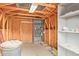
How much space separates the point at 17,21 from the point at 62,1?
0.66 m

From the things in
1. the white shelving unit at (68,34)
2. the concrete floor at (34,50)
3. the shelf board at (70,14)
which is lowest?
the concrete floor at (34,50)

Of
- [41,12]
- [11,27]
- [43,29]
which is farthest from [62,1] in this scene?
[11,27]

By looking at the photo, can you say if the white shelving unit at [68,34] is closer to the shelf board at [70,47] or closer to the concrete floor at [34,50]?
the shelf board at [70,47]

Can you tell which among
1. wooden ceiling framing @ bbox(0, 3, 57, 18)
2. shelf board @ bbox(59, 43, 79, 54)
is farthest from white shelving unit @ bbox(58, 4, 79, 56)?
wooden ceiling framing @ bbox(0, 3, 57, 18)

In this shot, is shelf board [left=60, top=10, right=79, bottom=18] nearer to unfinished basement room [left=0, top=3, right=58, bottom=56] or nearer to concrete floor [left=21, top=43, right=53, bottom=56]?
unfinished basement room [left=0, top=3, right=58, bottom=56]

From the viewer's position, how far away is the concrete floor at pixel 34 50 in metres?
2.30

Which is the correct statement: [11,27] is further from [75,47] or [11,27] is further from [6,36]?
[75,47]

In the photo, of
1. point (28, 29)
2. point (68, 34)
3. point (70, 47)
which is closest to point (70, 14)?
point (68, 34)

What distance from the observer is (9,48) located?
2.29 m

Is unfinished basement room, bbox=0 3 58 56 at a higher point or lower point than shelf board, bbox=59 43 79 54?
higher

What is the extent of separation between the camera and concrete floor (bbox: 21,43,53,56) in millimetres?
2297

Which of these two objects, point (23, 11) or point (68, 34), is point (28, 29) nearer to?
point (23, 11)

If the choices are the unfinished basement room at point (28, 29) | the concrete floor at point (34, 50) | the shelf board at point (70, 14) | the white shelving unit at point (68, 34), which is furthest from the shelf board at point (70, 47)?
the shelf board at point (70, 14)

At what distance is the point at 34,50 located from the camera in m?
2.37
